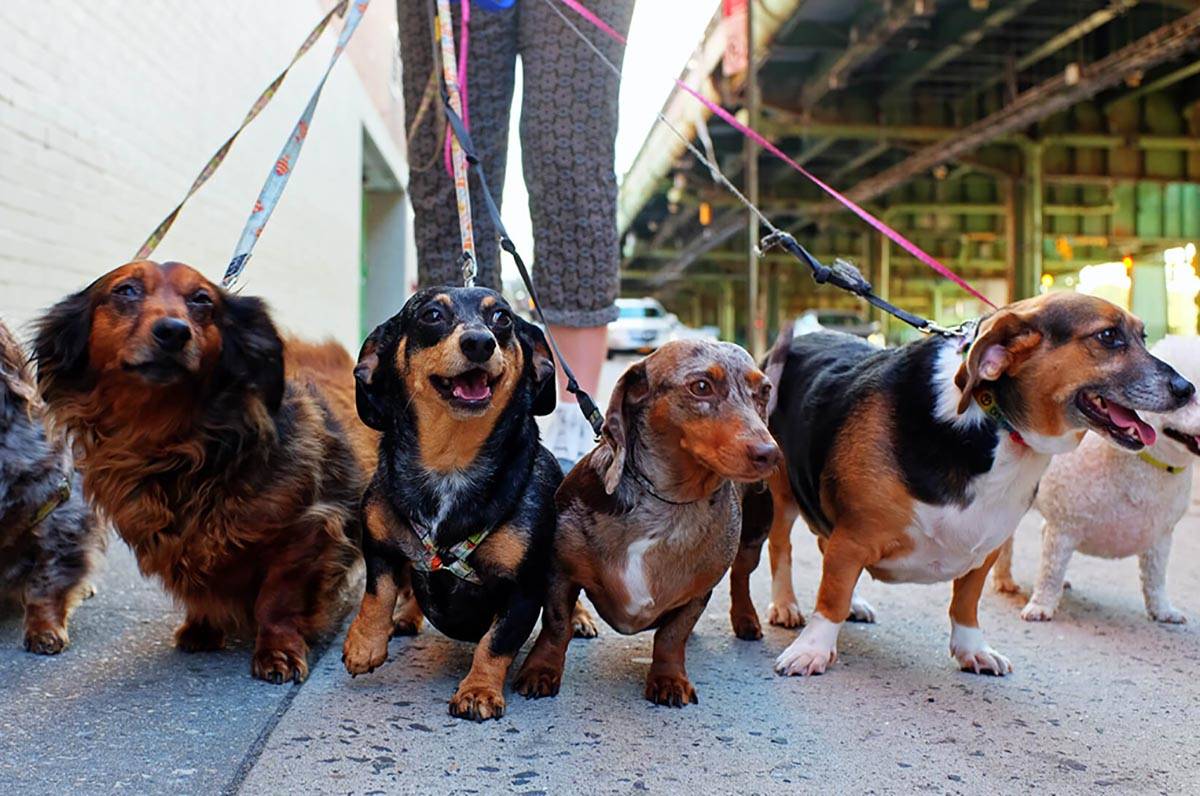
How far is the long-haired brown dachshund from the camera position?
8.62ft

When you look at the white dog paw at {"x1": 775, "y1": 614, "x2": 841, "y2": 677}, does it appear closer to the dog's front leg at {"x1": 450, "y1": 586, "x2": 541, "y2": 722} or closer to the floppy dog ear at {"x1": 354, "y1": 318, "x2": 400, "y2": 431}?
the dog's front leg at {"x1": 450, "y1": 586, "x2": 541, "y2": 722}

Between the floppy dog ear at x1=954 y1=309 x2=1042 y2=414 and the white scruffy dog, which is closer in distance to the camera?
the floppy dog ear at x1=954 y1=309 x2=1042 y2=414

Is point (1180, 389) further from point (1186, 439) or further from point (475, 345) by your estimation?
point (475, 345)

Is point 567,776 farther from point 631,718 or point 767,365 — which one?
point 767,365

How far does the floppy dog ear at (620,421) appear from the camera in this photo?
2549 millimetres

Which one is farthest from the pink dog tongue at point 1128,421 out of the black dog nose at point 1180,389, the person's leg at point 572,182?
the person's leg at point 572,182

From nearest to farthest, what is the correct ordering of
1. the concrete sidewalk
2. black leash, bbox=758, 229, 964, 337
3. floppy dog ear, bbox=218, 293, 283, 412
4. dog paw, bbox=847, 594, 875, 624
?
the concrete sidewalk
floppy dog ear, bbox=218, 293, 283, 412
black leash, bbox=758, 229, 964, 337
dog paw, bbox=847, 594, 875, 624

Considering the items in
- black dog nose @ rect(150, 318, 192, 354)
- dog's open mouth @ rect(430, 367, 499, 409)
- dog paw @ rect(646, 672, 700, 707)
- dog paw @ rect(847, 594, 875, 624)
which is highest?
black dog nose @ rect(150, 318, 192, 354)

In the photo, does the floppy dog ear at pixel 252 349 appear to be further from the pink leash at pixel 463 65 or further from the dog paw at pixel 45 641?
the pink leash at pixel 463 65

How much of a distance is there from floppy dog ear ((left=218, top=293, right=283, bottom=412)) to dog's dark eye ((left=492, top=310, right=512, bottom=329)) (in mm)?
633

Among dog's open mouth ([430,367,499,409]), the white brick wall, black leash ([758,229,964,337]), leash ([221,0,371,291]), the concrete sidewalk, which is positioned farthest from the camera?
the white brick wall

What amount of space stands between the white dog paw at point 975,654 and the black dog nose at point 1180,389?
2.60 ft

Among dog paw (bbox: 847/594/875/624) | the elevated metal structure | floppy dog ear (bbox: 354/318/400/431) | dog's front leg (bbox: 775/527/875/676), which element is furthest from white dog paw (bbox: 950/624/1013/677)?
the elevated metal structure

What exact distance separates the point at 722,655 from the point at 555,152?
5.45ft
